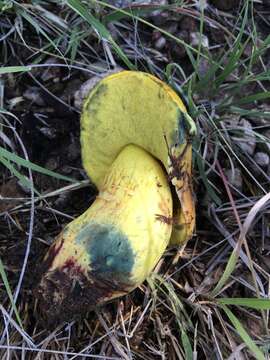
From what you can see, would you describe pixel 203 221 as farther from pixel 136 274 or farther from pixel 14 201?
pixel 14 201

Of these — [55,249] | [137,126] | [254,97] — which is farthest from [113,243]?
[254,97]

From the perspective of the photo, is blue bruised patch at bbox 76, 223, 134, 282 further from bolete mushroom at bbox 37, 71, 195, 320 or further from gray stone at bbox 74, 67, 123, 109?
gray stone at bbox 74, 67, 123, 109

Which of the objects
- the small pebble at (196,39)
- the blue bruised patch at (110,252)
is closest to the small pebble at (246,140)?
the small pebble at (196,39)

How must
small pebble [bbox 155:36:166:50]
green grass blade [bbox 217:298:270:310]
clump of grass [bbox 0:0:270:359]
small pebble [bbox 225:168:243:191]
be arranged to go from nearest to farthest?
1. green grass blade [bbox 217:298:270:310]
2. clump of grass [bbox 0:0:270:359]
3. small pebble [bbox 225:168:243:191]
4. small pebble [bbox 155:36:166:50]

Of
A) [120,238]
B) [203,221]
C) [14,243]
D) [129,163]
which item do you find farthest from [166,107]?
[14,243]

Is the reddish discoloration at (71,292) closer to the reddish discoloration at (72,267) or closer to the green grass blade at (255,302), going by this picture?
the reddish discoloration at (72,267)

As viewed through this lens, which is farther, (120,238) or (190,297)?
(190,297)

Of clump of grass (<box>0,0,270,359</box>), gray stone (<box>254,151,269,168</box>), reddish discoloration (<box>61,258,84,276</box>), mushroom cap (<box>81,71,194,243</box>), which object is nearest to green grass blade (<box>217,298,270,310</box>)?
clump of grass (<box>0,0,270,359</box>)
